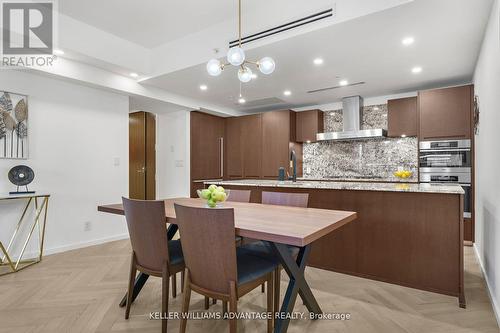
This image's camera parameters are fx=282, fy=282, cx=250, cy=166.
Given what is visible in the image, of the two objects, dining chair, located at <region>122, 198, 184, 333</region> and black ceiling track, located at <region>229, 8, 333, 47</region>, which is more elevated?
black ceiling track, located at <region>229, 8, 333, 47</region>

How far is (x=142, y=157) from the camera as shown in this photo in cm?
642

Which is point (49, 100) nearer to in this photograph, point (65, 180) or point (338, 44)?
point (65, 180)

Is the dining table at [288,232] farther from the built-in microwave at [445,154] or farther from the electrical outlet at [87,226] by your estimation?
the built-in microwave at [445,154]

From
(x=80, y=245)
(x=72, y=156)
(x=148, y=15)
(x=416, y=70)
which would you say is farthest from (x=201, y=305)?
(x=416, y=70)

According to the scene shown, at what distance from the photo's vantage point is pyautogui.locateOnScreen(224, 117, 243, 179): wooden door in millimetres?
6090

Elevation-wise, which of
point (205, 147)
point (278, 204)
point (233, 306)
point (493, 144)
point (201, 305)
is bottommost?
point (201, 305)

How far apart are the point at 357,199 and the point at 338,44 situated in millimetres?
1593

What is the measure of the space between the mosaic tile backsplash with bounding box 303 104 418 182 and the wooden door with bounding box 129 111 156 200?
134 inches

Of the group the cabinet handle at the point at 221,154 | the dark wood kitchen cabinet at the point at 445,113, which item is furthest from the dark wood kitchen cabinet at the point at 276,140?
the dark wood kitchen cabinet at the point at 445,113

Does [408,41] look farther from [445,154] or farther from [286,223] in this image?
[286,223]

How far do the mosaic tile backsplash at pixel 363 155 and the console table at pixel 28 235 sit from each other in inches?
175

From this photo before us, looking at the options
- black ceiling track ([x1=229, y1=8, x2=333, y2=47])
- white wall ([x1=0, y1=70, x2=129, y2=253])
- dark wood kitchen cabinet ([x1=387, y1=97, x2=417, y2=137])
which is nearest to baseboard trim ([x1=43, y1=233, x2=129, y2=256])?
white wall ([x1=0, y1=70, x2=129, y2=253])
